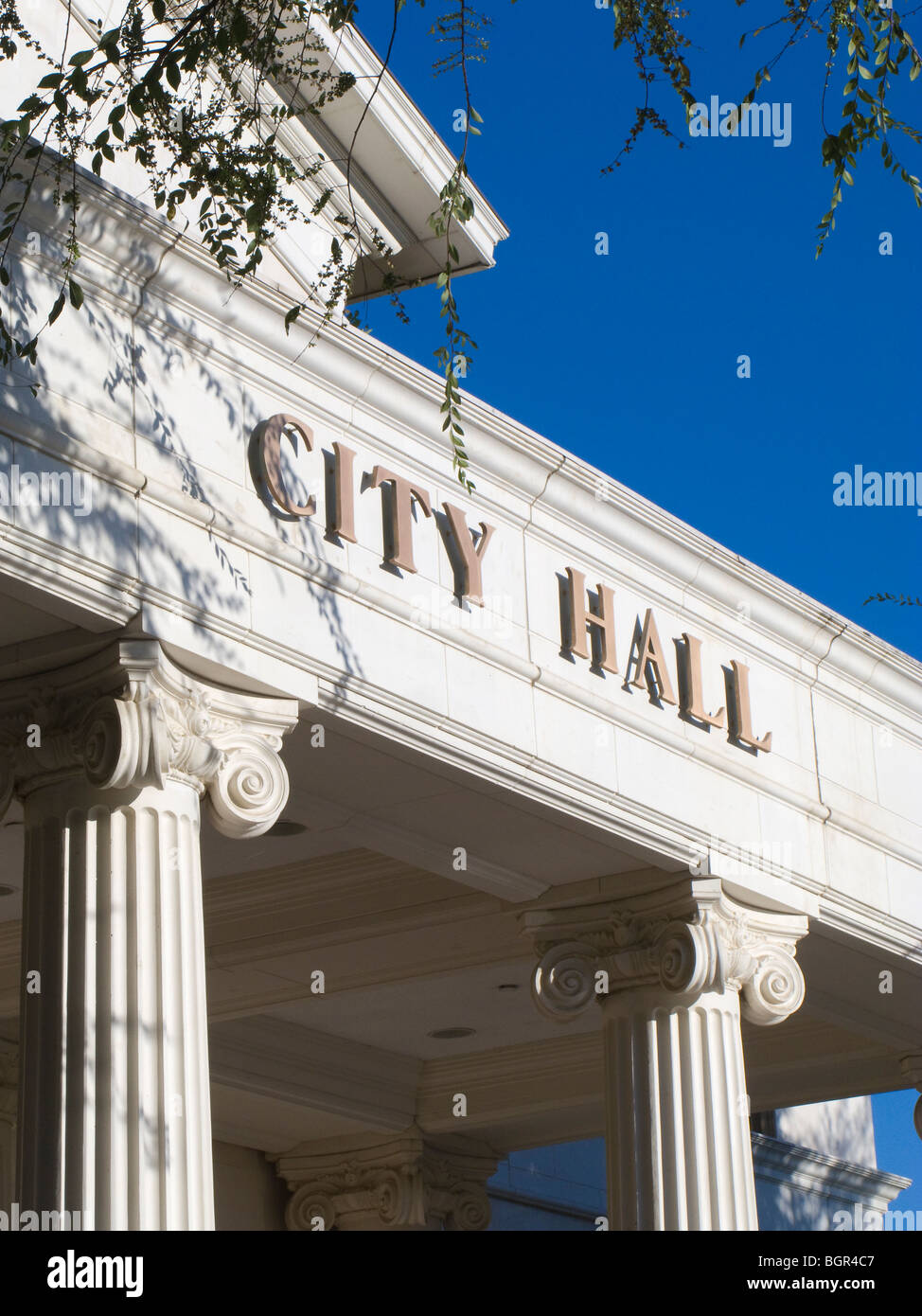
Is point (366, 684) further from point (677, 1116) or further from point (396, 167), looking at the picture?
point (396, 167)

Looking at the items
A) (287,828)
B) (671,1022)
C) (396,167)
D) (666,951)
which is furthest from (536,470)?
(396,167)

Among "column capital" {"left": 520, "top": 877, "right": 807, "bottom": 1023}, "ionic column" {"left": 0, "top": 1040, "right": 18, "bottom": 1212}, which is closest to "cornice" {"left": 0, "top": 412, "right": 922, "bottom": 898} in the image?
"column capital" {"left": 520, "top": 877, "right": 807, "bottom": 1023}

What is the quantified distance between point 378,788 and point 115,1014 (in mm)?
3008

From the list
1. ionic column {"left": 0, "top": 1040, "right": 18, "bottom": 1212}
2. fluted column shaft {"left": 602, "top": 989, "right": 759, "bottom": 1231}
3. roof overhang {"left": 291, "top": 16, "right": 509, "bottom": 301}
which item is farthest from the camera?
ionic column {"left": 0, "top": 1040, "right": 18, "bottom": 1212}

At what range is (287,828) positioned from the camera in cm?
1362

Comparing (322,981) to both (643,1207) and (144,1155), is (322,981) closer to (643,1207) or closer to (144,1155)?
(643,1207)

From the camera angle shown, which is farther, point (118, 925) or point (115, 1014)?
point (118, 925)

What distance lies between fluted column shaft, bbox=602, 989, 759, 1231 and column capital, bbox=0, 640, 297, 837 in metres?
4.30

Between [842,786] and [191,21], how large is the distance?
28.5 ft

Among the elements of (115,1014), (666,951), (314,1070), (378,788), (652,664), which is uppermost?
(652,664)

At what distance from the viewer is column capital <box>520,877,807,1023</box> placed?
546 inches

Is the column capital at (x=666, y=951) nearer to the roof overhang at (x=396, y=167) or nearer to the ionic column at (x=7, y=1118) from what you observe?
the ionic column at (x=7, y=1118)

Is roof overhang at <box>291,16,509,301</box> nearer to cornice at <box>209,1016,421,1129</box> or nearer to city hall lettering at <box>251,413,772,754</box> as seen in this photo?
city hall lettering at <box>251,413,772,754</box>

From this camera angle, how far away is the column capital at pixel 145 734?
10047 millimetres
